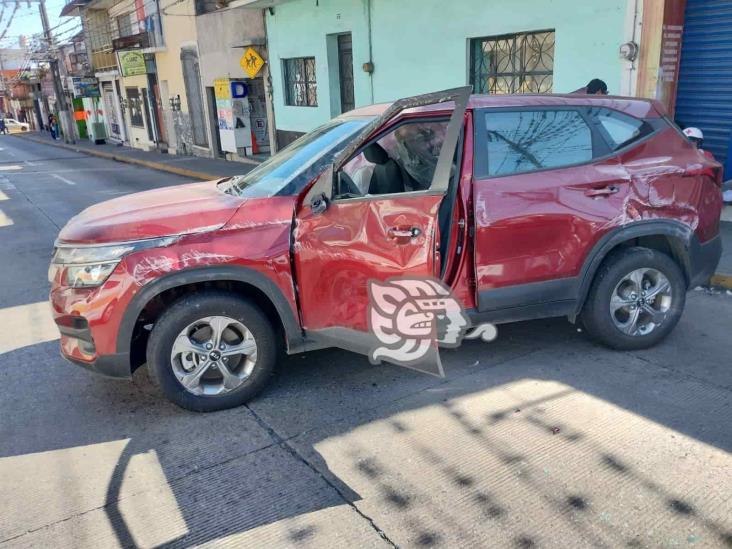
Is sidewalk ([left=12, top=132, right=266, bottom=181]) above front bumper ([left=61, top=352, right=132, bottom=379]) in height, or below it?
below

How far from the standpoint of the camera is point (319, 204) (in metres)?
3.61

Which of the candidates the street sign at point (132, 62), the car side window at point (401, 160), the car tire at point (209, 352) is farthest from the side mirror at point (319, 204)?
the street sign at point (132, 62)

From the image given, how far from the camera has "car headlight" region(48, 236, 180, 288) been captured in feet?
11.4

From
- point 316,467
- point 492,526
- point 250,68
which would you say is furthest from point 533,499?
A: point 250,68

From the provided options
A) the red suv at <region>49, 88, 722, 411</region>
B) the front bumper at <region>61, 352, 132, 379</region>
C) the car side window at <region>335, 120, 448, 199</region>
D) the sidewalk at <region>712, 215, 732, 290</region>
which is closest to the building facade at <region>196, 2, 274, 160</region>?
the sidewalk at <region>712, 215, 732, 290</region>

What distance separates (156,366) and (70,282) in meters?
0.72

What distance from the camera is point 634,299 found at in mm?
4289

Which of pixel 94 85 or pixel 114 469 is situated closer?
pixel 114 469

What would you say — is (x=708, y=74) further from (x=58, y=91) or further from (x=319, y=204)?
(x=58, y=91)

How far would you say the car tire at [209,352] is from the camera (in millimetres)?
3576

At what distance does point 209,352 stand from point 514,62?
26.0 ft

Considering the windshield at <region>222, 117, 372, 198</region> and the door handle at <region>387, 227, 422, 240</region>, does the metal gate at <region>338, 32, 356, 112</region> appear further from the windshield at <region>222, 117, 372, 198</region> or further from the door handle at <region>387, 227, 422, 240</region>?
the door handle at <region>387, 227, 422, 240</region>

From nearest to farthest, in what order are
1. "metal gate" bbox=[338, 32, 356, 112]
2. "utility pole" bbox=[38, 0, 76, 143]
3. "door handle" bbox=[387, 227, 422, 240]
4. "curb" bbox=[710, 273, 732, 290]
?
"door handle" bbox=[387, 227, 422, 240]
"curb" bbox=[710, 273, 732, 290]
"metal gate" bbox=[338, 32, 356, 112]
"utility pole" bbox=[38, 0, 76, 143]

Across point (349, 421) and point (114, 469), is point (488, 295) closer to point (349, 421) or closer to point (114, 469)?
point (349, 421)
